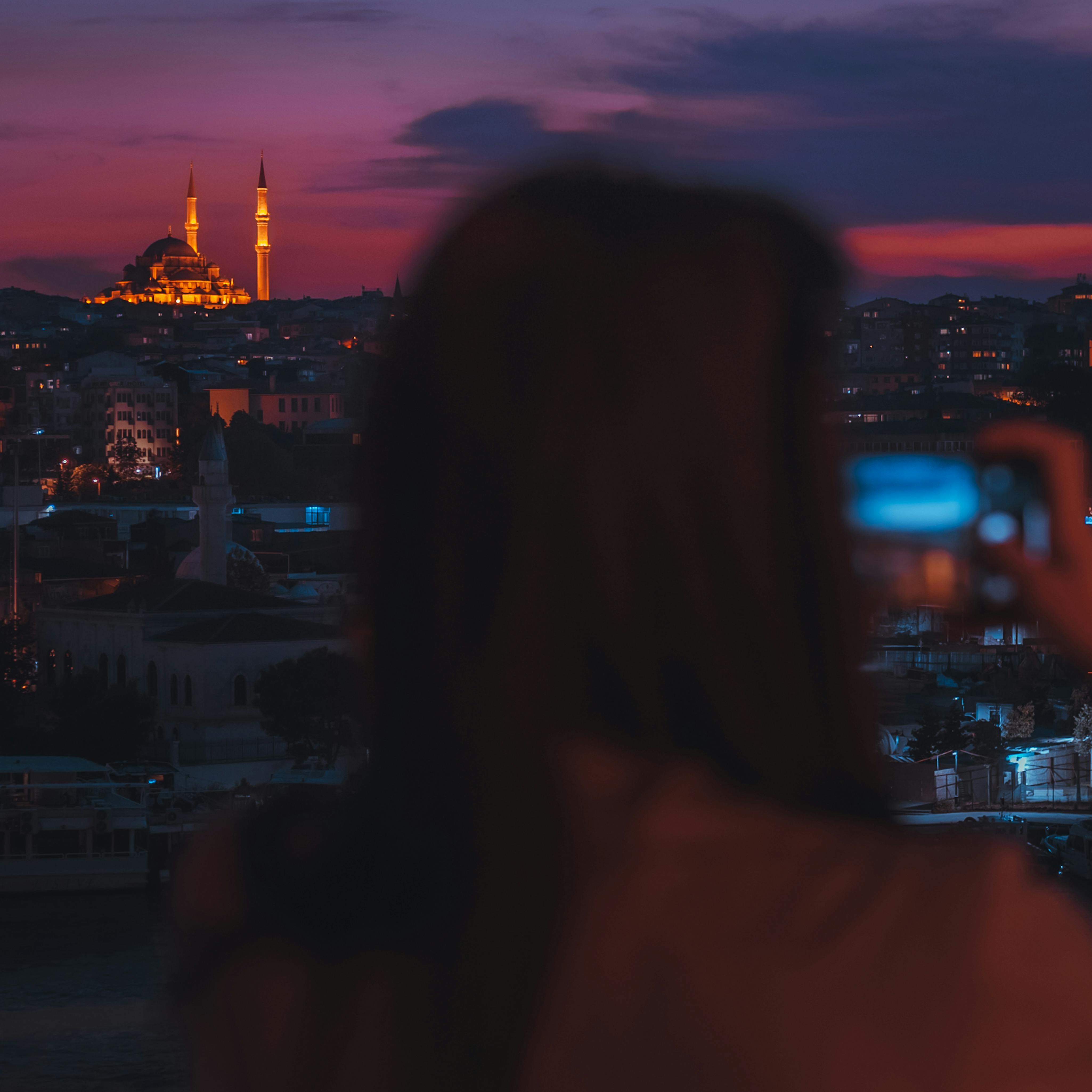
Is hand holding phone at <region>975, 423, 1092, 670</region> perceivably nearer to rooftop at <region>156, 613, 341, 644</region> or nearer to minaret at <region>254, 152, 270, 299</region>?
rooftop at <region>156, 613, 341, 644</region>

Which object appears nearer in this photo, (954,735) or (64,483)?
(954,735)

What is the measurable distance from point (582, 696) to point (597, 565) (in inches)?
1.3

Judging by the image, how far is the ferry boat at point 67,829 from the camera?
12.9 meters

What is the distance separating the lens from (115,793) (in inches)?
516

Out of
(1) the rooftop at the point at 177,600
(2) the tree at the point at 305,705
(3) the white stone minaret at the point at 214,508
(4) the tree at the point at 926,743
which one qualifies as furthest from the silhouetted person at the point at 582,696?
(3) the white stone minaret at the point at 214,508

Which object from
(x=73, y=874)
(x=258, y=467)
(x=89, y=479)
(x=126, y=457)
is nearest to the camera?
(x=73, y=874)

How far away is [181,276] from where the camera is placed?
189 ft

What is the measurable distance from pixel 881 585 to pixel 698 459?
0.07m

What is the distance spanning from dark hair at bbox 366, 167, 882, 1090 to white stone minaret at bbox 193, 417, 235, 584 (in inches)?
656

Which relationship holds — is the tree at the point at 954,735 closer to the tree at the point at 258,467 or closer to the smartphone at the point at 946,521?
the smartphone at the point at 946,521

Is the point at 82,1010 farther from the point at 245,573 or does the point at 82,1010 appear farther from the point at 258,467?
the point at 258,467

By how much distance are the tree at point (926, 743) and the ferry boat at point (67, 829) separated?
552 centimetres

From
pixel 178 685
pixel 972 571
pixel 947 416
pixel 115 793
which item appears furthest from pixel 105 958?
pixel 947 416

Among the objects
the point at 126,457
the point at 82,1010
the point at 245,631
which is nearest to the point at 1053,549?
the point at 82,1010
